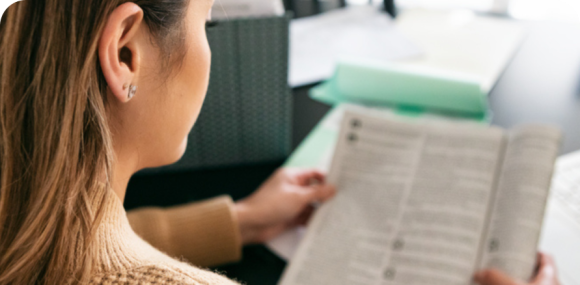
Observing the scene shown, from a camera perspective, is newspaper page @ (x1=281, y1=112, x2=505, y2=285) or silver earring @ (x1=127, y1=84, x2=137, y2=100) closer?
silver earring @ (x1=127, y1=84, x2=137, y2=100)

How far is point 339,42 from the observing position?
1.04 meters

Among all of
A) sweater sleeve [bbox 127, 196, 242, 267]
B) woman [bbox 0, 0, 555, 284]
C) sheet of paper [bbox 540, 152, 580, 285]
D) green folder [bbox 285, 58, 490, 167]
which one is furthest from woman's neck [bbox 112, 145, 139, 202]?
sheet of paper [bbox 540, 152, 580, 285]

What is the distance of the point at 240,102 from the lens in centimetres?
73

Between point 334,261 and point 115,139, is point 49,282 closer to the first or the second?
point 115,139

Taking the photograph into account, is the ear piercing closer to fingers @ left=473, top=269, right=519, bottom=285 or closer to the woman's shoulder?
the woman's shoulder

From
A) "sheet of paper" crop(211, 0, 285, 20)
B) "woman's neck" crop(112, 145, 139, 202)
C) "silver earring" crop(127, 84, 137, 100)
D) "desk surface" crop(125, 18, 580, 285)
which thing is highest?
"silver earring" crop(127, 84, 137, 100)

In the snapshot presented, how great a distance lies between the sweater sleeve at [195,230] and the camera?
0.65 metres

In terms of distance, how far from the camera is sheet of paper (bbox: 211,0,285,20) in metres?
0.67

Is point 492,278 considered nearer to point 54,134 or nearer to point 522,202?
point 522,202

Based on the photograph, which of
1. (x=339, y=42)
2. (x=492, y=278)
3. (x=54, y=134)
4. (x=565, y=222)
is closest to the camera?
(x=54, y=134)

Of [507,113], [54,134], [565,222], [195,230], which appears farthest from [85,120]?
[507,113]

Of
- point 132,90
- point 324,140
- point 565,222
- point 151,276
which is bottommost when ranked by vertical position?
point 565,222

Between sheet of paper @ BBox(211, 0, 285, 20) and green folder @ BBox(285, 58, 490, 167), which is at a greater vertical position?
sheet of paper @ BBox(211, 0, 285, 20)

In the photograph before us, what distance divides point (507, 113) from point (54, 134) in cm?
76
